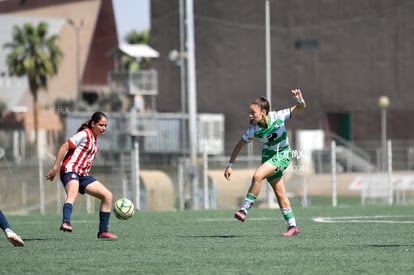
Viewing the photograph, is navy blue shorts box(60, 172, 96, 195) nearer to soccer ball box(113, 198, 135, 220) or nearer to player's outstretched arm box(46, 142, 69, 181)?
player's outstretched arm box(46, 142, 69, 181)

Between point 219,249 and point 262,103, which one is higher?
point 262,103

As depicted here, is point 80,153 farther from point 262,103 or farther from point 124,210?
point 262,103

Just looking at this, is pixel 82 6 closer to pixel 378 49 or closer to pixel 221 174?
pixel 378 49

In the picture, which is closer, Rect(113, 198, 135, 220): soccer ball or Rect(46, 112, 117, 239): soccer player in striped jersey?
Rect(46, 112, 117, 239): soccer player in striped jersey

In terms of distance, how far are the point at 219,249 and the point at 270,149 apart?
2852 millimetres

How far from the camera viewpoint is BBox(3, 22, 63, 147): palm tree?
279 ft

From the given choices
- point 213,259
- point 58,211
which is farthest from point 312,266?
point 58,211

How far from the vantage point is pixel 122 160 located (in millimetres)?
32750

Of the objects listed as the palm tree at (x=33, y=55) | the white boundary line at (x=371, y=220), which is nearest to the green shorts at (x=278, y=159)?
the white boundary line at (x=371, y=220)

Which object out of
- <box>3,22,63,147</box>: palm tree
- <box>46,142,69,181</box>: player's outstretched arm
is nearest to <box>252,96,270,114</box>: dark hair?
<box>46,142,69,181</box>: player's outstretched arm

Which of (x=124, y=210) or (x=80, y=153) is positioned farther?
(x=124, y=210)

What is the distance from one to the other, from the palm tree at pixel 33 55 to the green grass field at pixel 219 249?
66.9 m

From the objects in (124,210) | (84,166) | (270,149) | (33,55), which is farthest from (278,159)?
(33,55)

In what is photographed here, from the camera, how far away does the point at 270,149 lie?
15.5 metres
